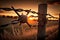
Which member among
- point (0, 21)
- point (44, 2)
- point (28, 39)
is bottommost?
point (28, 39)

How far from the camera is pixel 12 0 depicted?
13.2 ft

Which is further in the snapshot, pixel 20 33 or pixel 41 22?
pixel 20 33

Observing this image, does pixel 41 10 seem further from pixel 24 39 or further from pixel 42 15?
pixel 24 39

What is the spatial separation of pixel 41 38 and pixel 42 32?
13 centimetres

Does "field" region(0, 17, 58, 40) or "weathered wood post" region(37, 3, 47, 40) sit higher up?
"weathered wood post" region(37, 3, 47, 40)

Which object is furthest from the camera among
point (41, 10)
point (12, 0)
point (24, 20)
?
point (12, 0)

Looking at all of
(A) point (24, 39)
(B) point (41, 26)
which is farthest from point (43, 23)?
(A) point (24, 39)

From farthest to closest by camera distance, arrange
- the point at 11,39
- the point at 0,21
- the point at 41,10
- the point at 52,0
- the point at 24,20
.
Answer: the point at 0,21 < the point at 11,39 < the point at 52,0 < the point at 41,10 < the point at 24,20

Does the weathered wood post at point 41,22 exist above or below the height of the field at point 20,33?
above

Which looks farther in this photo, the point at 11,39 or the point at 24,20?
the point at 11,39

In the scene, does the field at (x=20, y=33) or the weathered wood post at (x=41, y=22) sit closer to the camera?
the weathered wood post at (x=41, y=22)

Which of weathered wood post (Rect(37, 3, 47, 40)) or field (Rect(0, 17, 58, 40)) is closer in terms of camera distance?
weathered wood post (Rect(37, 3, 47, 40))

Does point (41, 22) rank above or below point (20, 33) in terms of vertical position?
Answer: above

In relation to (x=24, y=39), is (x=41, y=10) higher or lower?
higher
